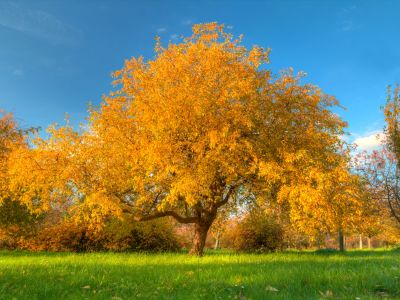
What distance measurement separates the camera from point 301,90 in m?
20.2

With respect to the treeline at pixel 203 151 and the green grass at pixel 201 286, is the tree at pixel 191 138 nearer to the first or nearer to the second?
the treeline at pixel 203 151

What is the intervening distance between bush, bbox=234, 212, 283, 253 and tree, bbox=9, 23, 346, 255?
8.01m

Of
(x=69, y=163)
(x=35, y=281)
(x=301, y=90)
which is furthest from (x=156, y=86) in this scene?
(x=35, y=281)

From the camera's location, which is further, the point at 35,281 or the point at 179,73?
the point at 179,73

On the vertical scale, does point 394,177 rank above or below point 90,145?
above

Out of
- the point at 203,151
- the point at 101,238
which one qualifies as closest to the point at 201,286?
the point at 203,151

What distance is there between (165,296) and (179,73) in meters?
13.0

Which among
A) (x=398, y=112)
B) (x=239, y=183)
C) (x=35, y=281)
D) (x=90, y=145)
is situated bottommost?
(x=35, y=281)

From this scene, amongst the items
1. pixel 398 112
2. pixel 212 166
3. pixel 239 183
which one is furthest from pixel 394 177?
pixel 212 166

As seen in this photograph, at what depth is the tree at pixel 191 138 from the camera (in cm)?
1652

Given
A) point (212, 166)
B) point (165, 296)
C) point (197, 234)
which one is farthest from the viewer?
point (197, 234)

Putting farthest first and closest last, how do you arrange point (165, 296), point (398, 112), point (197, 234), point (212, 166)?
point (398, 112) < point (197, 234) < point (212, 166) < point (165, 296)

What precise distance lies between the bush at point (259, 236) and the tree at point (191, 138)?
315 inches

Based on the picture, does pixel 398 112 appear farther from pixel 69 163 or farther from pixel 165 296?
pixel 165 296
